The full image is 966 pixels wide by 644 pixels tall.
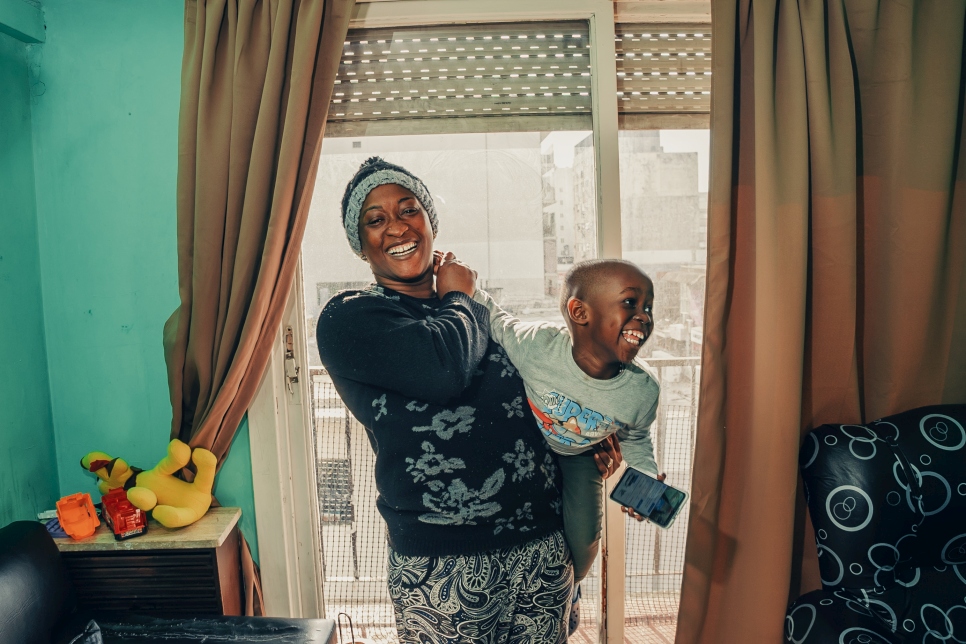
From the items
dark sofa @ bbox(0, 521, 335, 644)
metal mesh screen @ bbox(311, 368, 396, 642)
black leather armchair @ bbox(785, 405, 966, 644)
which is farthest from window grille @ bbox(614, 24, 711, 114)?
dark sofa @ bbox(0, 521, 335, 644)

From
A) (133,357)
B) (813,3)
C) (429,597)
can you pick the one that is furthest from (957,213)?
(133,357)

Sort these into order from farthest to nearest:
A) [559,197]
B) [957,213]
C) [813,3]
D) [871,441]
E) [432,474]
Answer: [559,197] → [957,213] → [813,3] → [871,441] → [432,474]

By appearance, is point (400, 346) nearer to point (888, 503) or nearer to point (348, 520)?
point (348, 520)

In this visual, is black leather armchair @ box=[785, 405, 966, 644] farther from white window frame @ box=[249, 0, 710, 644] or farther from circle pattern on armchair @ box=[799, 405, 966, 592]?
white window frame @ box=[249, 0, 710, 644]

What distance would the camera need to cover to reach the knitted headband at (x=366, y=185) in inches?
52.4

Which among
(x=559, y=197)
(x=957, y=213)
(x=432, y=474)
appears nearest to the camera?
(x=432, y=474)

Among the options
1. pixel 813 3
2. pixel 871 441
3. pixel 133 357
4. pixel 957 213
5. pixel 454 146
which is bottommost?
pixel 871 441

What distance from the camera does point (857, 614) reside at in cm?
128

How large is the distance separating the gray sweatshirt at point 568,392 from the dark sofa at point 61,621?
2.78ft

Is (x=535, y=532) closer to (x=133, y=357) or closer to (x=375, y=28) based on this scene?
(x=133, y=357)

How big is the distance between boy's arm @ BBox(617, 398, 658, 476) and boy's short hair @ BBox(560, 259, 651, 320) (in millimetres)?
350

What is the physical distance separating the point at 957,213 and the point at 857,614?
122 cm

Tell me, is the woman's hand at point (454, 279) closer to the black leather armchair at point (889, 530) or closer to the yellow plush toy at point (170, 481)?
the yellow plush toy at point (170, 481)

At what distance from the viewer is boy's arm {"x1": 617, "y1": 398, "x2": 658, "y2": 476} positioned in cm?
135
